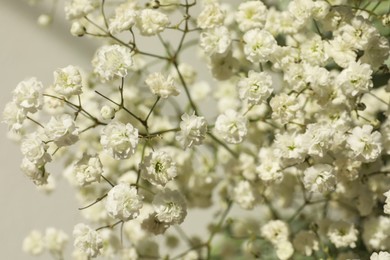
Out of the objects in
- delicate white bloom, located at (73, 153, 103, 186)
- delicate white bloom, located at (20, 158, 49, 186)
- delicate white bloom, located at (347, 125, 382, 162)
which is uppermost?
delicate white bloom, located at (20, 158, 49, 186)

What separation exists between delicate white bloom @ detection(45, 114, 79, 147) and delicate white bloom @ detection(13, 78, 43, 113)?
3cm

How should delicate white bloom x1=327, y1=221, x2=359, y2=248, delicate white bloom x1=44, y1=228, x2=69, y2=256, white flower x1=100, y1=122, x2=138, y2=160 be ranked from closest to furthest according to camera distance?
white flower x1=100, y1=122, x2=138, y2=160
delicate white bloom x1=327, y1=221, x2=359, y2=248
delicate white bloom x1=44, y1=228, x2=69, y2=256

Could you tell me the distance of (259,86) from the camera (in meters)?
0.60

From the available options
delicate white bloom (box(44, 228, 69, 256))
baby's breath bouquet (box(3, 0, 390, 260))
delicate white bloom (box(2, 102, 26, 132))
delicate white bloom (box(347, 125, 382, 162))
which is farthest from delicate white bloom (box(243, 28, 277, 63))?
delicate white bloom (box(44, 228, 69, 256))

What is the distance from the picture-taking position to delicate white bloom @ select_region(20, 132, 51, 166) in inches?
22.8

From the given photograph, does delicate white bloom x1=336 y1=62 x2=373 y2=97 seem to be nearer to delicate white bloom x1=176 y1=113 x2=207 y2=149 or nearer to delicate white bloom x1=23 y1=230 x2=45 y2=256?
delicate white bloom x1=176 y1=113 x2=207 y2=149

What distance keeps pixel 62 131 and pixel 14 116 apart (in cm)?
6

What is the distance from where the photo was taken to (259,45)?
0.61 meters

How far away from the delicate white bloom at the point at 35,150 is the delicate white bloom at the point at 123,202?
0.07 meters

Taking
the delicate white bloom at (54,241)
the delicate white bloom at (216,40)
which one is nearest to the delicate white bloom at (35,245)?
the delicate white bloom at (54,241)

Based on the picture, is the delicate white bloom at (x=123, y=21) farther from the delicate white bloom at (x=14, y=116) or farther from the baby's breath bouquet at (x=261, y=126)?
the delicate white bloom at (x=14, y=116)

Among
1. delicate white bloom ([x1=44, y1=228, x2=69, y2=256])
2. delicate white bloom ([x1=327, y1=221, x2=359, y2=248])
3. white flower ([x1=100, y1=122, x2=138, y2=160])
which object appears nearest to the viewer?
white flower ([x1=100, y1=122, x2=138, y2=160])

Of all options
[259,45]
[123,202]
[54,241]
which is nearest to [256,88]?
[259,45]

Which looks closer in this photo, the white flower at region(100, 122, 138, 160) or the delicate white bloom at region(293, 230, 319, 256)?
the white flower at region(100, 122, 138, 160)
